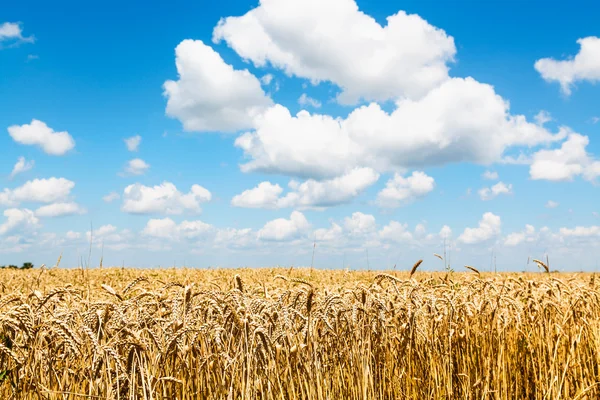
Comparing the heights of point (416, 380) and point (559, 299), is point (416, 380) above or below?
below

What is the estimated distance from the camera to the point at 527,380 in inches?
200

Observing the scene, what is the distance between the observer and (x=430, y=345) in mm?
4738

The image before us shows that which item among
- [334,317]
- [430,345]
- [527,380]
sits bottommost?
Result: [527,380]

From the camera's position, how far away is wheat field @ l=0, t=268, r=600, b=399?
11.2 ft

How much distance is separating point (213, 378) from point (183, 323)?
0.88 m

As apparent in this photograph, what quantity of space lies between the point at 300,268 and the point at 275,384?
16713 millimetres

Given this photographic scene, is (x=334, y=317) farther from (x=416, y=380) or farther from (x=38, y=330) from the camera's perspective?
(x=38, y=330)

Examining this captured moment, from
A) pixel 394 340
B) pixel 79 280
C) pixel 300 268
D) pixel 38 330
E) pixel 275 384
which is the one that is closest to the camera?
pixel 38 330

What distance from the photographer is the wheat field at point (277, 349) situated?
11.2 feet

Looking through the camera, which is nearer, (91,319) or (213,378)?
(91,319)

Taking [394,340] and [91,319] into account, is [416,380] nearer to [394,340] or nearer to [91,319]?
[394,340]

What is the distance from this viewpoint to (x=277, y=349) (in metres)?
3.67

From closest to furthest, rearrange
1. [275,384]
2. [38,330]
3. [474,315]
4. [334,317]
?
[38,330] → [275,384] → [334,317] → [474,315]

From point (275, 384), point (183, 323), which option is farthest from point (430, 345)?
point (183, 323)
